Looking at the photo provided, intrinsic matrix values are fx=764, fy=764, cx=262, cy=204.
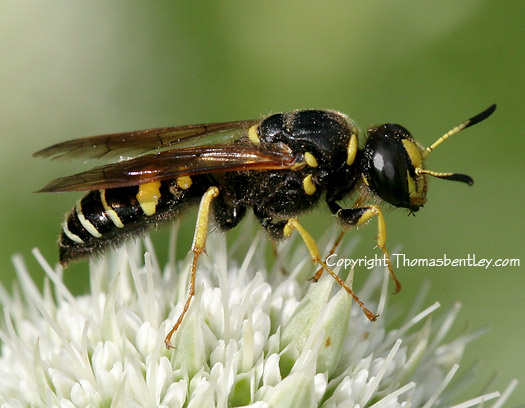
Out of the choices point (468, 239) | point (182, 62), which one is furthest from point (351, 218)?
point (182, 62)

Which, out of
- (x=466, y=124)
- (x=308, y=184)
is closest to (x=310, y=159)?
(x=308, y=184)

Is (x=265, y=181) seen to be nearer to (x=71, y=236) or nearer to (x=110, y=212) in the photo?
(x=110, y=212)

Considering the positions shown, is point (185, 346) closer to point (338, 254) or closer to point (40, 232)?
point (338, 254)

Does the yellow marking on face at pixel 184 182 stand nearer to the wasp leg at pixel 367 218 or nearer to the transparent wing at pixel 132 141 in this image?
the transparent wing at pixel 132 141

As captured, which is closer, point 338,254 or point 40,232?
point 338,254

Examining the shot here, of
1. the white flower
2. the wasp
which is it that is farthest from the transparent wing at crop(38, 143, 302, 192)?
the white flower

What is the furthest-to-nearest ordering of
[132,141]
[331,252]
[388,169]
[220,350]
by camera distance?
[132,141], [331,252], [388,169], [220,350]
